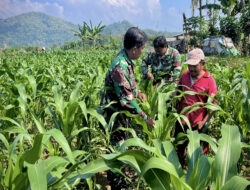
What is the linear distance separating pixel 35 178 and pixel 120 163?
31 centimetres

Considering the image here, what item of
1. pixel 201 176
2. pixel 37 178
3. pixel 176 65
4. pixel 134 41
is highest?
pixel 134 41

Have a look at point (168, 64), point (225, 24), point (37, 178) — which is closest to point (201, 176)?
point (37, 178)

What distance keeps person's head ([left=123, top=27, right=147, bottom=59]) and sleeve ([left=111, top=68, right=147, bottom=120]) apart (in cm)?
19

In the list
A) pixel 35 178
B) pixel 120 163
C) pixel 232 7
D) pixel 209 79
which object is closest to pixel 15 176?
pixel 35 178

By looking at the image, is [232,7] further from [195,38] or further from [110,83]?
[110,83]

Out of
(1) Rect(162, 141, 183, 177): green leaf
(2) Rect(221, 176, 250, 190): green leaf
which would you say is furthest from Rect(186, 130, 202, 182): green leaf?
(2) Rect(221, 176, 250, 190): green leaf

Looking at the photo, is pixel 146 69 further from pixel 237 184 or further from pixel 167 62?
pixel 237 184

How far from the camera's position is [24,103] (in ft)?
6.31

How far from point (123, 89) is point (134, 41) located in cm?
39

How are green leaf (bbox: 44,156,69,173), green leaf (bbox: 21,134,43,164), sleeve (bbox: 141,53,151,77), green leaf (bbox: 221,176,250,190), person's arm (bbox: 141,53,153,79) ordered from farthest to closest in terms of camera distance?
1. sleeve (bbox: 141,53,151,77)
2. person's arm (bbox: 141,53,153,79)
3. green leaf (bbox: 44,156,69,173)
4. green leaf (bbox: 21,134,43,164)
5. green leaf (bbox: 221,176,250,190)

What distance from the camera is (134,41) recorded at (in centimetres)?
155

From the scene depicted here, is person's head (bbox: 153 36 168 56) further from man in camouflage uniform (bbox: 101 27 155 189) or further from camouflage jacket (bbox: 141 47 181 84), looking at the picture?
man in camouflage uniform (bbox: 101 27 155 189)

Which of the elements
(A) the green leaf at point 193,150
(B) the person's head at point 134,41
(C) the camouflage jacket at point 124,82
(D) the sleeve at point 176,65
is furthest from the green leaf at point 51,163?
(D) the sleeve at point 176,65

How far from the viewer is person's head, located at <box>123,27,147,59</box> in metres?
1.54
